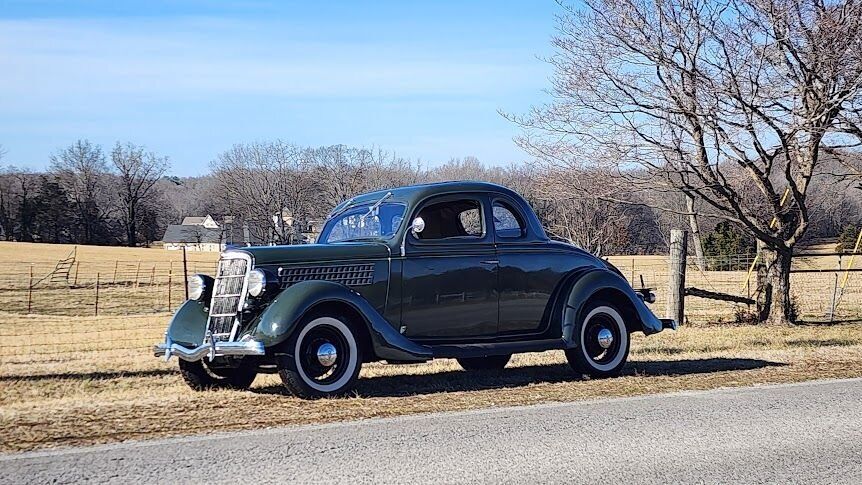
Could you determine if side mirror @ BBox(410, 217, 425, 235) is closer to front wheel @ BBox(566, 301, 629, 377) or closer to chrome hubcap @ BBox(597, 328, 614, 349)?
front wheel @ BBox(566, 301, 629, 377)

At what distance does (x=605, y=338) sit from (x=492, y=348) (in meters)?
1.46

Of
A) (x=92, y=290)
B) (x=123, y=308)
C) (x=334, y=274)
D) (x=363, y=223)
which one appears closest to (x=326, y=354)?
(x=334, y=274)

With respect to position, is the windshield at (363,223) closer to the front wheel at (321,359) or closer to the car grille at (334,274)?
the car grille at (334,274)

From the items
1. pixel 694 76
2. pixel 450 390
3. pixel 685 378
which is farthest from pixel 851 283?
pixel 450 390

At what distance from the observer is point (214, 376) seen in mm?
9297

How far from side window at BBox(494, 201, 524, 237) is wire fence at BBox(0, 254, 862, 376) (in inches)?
204

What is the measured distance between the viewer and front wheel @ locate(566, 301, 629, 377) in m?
9.94

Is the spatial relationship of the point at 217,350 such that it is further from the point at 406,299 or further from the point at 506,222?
the point at 506,222

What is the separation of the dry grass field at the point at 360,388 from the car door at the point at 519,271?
0.67 m

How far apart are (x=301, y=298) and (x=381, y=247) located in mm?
1221

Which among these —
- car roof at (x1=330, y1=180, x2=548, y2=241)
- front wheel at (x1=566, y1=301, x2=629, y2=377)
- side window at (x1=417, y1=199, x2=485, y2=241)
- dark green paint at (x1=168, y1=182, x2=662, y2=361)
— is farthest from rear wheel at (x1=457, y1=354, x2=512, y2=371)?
side window at (x1=417, y1=199, x2=485, y2=241)

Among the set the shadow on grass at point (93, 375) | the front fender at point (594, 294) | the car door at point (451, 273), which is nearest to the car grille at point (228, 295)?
the car door at point (451, 273)

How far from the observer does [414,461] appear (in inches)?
230

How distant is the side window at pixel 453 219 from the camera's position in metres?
9.41
